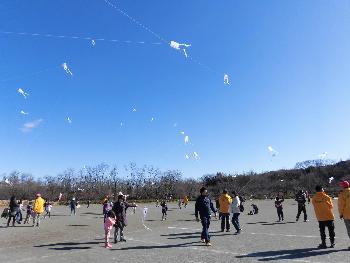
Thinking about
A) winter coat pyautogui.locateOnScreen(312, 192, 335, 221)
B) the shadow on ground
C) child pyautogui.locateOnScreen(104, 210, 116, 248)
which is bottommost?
the shadow on ground

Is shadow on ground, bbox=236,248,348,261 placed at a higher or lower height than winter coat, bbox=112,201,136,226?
lower

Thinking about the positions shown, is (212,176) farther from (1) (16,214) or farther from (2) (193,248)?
(2) (193,248)

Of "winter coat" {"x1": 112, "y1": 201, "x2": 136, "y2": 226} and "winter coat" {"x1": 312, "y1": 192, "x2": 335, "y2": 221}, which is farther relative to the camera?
"winter coat" {"x1": 112, "y1": 201, "x2": 136, "y2": 226}

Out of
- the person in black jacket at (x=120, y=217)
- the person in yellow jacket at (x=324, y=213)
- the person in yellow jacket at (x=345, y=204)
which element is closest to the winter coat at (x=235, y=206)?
the person in yellow jacket at (x=324, y=213)

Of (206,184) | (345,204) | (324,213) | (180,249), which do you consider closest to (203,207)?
(180,249)

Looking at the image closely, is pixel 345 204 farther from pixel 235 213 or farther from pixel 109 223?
pixel 109 223

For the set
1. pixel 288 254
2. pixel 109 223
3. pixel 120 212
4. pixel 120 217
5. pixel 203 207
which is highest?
pixel 203 207

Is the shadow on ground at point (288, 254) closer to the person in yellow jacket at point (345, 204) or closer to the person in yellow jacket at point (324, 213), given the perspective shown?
the person in yellow jacket at point (324, 213)

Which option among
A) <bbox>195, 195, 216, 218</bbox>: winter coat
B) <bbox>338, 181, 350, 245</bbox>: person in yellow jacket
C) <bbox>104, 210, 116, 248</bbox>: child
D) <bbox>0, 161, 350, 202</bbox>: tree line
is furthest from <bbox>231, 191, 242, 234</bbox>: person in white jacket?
<bbox>0, 161, 350, 202</bbox>: tree line

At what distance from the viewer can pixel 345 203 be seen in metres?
10.9

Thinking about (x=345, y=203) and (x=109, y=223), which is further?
(x=109, y=223)

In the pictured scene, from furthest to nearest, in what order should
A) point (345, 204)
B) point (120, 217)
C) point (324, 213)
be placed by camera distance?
point (120, 217)
point (324, 213)
point (345, 204)

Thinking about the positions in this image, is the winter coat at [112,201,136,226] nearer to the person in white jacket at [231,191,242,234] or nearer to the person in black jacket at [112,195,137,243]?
the person in black jacket at [112,195,137,243]

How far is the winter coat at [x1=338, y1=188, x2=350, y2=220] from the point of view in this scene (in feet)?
35.5
